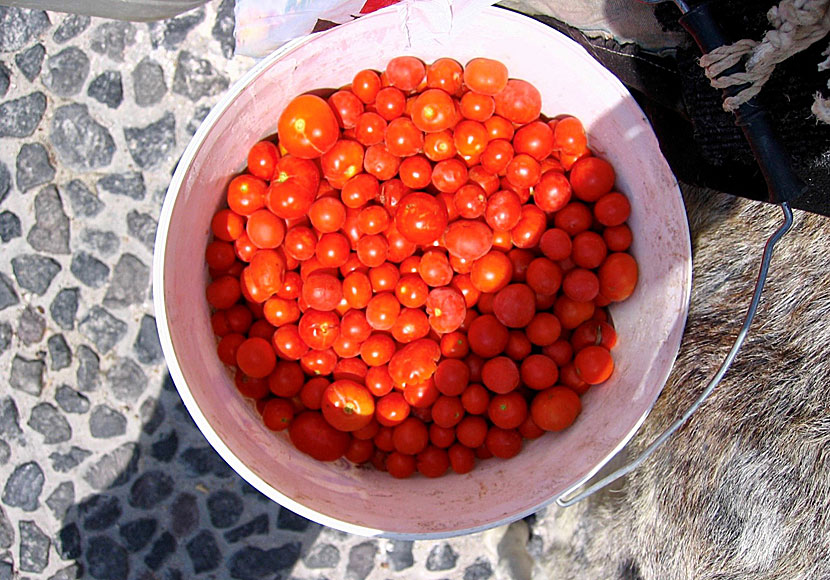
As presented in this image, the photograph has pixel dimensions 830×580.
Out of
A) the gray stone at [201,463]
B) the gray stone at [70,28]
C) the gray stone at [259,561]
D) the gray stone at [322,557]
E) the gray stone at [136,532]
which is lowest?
the gray stone at [322,557]

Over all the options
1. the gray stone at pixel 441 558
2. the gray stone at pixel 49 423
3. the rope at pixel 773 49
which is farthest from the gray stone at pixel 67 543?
the rope at pixel 773 49

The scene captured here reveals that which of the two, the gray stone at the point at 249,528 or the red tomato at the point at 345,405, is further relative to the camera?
the gray stone at the point at 249,528

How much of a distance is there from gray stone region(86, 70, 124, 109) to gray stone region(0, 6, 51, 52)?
0.20 m

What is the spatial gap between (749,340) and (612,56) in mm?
616

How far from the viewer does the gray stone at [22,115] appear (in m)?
1.76

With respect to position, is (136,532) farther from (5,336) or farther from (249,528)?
(5,336)

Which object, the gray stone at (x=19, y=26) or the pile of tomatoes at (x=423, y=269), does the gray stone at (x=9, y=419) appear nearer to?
the pile of tomatoes at (x=423, y=269)

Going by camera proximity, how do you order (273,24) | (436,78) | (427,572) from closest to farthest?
(273,24) < (436,78) < (427,572)

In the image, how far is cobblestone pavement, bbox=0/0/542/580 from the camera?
69.9 inches

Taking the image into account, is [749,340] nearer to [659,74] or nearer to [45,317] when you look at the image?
[659,74]

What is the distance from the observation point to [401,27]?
128cm

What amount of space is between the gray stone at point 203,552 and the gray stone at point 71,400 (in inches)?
18.2

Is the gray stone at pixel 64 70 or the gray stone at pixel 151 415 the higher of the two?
the gray stone at pixel 64 70

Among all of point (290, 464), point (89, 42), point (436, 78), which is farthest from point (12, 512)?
point (436, 78)
